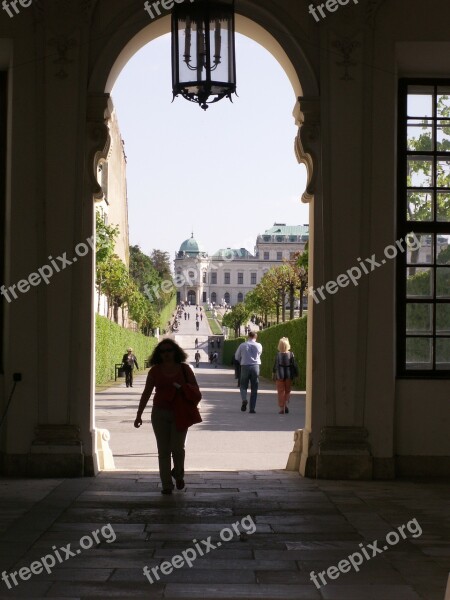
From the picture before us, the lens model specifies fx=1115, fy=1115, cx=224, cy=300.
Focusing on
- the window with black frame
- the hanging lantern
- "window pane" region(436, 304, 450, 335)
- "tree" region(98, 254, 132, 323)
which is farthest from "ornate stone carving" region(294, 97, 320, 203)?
"tree" region(98, 254, 132, 323)

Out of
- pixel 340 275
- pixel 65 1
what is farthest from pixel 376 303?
pixel 65 1

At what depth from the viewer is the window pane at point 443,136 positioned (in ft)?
38.5

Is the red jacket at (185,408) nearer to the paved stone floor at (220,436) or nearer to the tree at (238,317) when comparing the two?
the paved stone floor at (220,436)

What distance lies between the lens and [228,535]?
309 inches

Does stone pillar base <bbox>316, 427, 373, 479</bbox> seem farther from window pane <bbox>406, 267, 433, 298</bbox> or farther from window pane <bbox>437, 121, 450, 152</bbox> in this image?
window pane <bbox>437, 121, 450, 152</bbox>

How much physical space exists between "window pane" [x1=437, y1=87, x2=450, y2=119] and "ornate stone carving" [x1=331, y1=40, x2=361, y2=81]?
1.08m

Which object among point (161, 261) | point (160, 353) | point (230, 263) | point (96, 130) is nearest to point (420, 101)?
point (96, 130)

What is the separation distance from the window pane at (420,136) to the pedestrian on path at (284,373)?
10.9 m

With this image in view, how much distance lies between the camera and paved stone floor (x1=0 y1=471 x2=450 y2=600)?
621 cm

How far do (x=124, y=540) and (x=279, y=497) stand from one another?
99.1 inches

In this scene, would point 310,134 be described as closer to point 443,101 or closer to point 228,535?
point 443,101

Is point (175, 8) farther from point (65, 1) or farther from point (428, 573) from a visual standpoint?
point (428, 573)

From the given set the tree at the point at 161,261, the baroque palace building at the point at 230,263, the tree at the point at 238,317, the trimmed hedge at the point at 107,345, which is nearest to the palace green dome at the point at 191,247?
the baroque palace building at the point at 230,263

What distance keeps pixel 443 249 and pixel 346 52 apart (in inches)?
90.8
